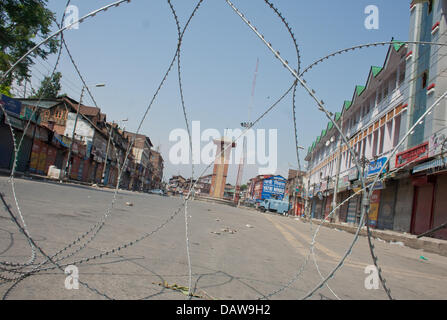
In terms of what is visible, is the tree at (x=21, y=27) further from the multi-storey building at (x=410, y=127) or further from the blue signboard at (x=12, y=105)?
the multi-storey building at (x=410, y=127)

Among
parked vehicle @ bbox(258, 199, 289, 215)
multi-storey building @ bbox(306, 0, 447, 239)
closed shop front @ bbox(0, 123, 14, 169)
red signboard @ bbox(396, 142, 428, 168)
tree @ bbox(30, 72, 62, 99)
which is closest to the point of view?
tree @ bbox(30, 72, 62, 99)

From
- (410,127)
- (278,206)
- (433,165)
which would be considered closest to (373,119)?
(410,127)

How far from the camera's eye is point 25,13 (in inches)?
800

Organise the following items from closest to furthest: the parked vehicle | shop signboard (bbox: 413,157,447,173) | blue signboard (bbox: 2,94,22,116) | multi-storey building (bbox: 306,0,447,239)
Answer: shop signboard (bbox: 413,157,447,173) < multi-storey building (bbox: 306,0,447,239) < blue signboard (bbox: 2,94,22,116) < the parked vehicle

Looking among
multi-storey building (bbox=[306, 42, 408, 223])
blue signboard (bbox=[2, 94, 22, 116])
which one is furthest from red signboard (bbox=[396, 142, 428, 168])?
blue signboard (bbox=[2, 94, 22, 116])

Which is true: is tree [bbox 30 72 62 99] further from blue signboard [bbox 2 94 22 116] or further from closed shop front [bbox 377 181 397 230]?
closed shop front [bbox 377 181 397 230]

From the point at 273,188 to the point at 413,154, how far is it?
182 feet

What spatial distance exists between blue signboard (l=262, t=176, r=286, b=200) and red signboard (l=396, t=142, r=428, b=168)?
50.3 meters

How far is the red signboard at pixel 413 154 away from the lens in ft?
51.8

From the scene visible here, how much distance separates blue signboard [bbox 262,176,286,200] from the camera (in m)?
69.9

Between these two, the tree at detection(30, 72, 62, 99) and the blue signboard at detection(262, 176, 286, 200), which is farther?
the blue signboard at detection(262, 176, 286, 200)
